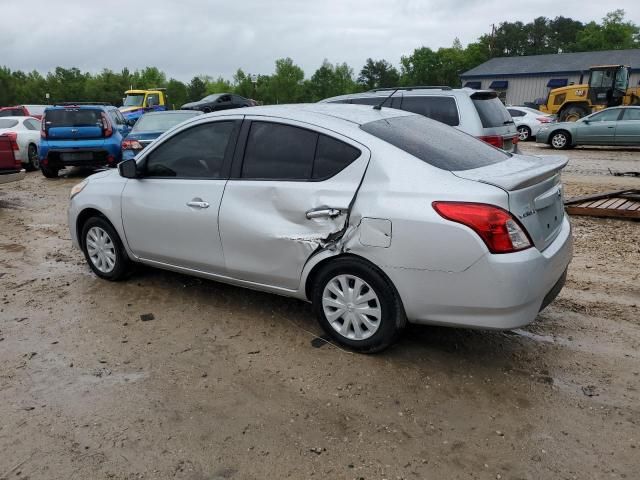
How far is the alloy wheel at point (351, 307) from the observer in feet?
11.5

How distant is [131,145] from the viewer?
38.1 feet

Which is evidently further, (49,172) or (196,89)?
(196,89)

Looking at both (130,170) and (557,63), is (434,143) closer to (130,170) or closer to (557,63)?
(130,170)

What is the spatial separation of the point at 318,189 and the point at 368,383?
1303 millimetres

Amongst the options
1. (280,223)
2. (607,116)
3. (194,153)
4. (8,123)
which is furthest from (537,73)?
(280,223)

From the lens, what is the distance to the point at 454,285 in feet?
10.3

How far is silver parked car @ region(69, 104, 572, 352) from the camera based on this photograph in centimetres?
311

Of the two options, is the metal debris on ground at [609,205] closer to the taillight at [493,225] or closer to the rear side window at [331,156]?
the taillight at [493,225]

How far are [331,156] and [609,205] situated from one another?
17.6ft

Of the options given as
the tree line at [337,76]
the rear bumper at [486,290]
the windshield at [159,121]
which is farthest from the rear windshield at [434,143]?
the tree line at [337,76]

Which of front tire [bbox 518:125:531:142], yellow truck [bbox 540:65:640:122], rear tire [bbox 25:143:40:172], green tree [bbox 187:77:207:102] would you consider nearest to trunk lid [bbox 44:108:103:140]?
rear tire [bbox 25:143:40:172]

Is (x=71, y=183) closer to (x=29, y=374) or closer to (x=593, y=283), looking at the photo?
(x=29, y=374)

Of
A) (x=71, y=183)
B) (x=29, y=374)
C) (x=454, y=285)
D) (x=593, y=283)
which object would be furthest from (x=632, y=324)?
(x=71, y=183)

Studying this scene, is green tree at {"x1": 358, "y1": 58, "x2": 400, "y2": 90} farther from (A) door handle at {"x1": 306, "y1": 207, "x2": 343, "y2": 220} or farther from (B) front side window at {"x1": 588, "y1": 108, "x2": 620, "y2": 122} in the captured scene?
(A) door handle at {"x1": 306, "y1": 207, "x2": 343, "y2": 220}
